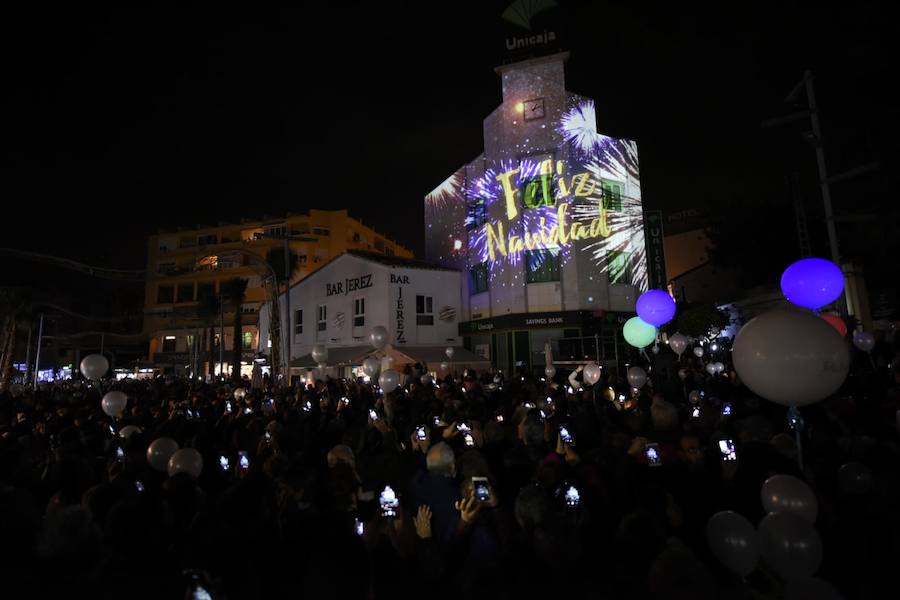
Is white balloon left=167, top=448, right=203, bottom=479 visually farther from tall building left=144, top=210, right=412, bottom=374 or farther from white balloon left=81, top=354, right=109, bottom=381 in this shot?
tall building left=144, top=210, right=412, bottom=374

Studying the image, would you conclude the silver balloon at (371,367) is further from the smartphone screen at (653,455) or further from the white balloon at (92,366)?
the smartphone screen at (653,455)

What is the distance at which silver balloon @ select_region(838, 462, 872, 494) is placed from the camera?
4.62m

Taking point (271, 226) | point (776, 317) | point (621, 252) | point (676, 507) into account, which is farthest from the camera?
point (271, 226)

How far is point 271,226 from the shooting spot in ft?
193

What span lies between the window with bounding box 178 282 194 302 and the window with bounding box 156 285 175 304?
0.81 meters

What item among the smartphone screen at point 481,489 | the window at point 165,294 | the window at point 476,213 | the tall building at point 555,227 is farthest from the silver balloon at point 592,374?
the window at point 165,294

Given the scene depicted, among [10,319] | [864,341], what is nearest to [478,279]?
[864,341]

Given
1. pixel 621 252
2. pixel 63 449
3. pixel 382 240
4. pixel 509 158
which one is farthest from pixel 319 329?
pixel 382 240

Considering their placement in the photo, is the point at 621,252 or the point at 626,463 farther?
the point at 621,252

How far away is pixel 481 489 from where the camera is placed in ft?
13.8

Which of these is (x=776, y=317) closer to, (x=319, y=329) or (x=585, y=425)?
(x=585, y=425)

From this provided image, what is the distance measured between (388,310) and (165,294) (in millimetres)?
44088

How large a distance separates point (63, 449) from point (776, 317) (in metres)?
8.02

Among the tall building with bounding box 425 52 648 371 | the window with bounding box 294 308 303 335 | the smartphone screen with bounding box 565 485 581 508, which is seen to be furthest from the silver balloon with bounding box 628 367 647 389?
the window with bounding box 294 308 303 335
